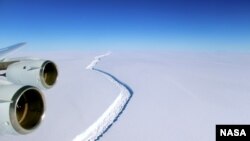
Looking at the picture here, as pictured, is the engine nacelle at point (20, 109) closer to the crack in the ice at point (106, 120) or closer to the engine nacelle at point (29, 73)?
the engine nacelle at point (29, 73)

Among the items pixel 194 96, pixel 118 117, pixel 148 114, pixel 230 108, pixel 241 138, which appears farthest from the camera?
pixel 194 96

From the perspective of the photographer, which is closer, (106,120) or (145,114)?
(106,120)

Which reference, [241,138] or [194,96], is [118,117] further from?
[194,96]

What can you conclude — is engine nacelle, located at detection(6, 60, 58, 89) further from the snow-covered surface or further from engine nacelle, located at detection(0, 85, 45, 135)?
the snow-covered surface

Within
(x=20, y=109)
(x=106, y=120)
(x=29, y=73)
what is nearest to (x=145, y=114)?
(x=106, y=120)

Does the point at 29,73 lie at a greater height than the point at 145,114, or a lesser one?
greater

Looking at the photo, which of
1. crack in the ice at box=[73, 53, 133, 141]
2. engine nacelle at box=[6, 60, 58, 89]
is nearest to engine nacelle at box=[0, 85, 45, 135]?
engine nacelle at box=[6, 60, 58, 89]

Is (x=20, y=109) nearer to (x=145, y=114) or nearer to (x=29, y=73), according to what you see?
(x=29, y=73)

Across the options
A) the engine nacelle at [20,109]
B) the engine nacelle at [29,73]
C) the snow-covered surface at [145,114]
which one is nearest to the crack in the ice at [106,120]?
the snow-covered surface at [145,114]

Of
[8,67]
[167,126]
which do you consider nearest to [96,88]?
[167,126]
